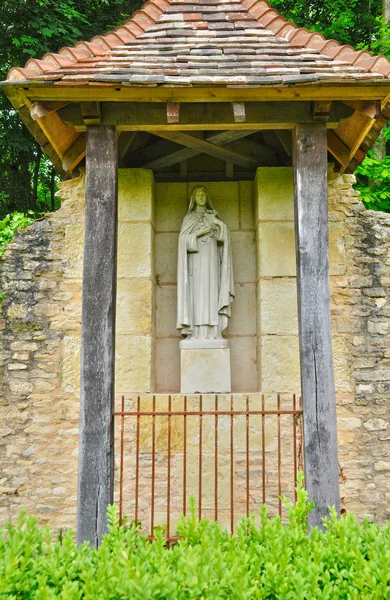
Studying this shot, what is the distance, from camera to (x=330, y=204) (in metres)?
5.82

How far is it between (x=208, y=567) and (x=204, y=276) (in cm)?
375

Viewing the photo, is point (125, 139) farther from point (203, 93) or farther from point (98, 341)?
point (98, 341)

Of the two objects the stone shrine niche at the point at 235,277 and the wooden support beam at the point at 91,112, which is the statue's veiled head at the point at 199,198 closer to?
the stone shrine niche at the point at 235,277

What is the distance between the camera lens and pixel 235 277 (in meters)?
6.09

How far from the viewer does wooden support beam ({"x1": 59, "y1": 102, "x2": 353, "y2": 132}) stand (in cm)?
441

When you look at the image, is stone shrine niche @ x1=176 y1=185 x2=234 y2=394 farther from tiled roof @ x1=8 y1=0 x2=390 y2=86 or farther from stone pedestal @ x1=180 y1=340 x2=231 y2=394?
tiled roof @ x1=8 y1=0 x2=390 y2=86

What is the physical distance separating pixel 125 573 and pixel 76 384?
3.46 meters

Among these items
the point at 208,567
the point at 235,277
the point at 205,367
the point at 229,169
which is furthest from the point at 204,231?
the point at 208,567

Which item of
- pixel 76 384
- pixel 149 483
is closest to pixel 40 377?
pixel 76 384

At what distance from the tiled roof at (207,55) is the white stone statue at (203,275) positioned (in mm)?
1533

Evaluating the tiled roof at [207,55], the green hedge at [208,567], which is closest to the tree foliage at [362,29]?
the tiled roof at [207,55]

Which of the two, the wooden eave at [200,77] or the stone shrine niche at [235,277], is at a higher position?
the wooden eave at [200,77]

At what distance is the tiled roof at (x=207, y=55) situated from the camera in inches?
162

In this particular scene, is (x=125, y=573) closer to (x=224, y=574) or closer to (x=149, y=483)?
(x=224, y=574)
